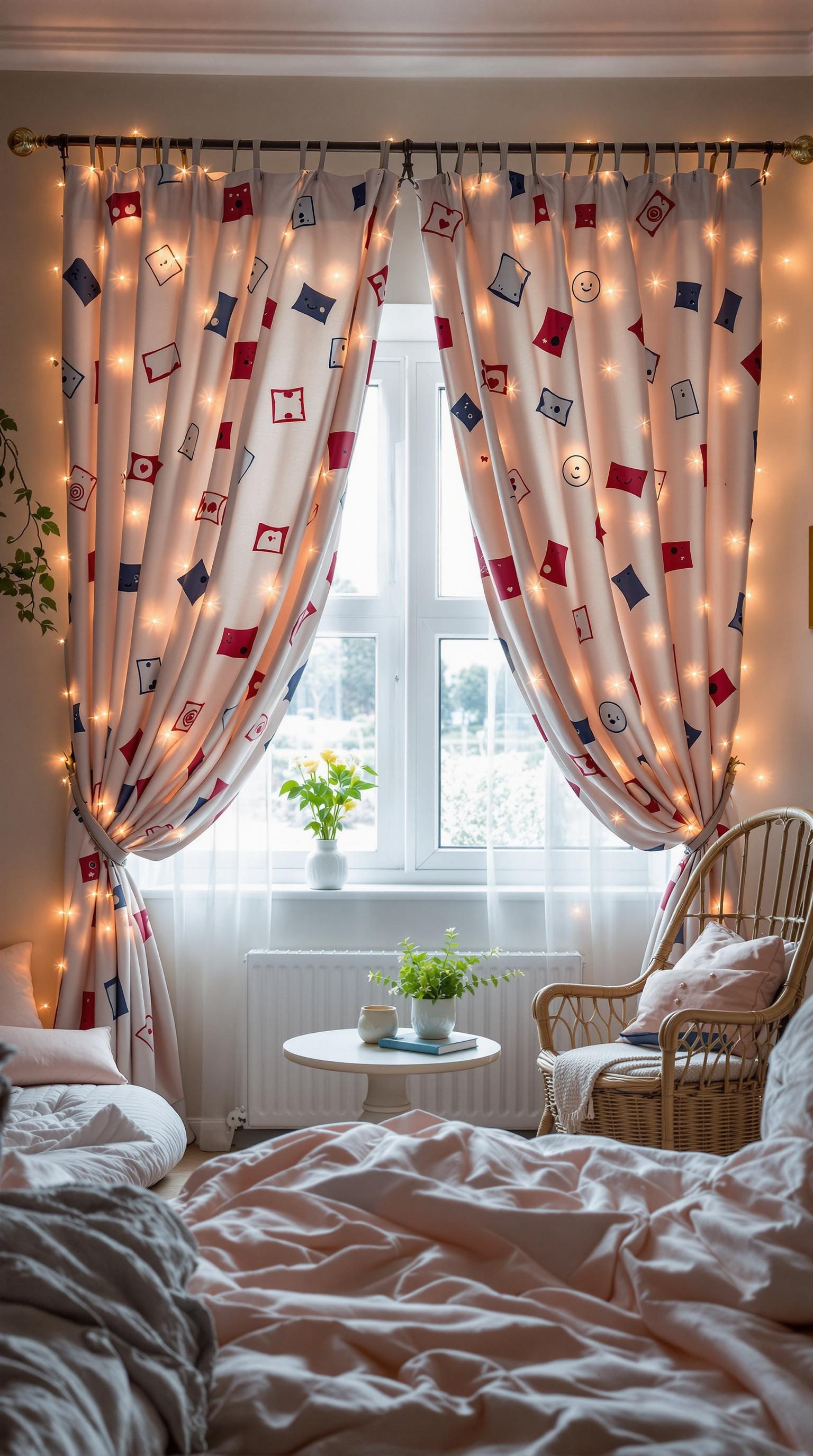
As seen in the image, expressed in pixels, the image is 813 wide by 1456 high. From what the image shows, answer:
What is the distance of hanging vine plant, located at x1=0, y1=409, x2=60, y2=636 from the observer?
3291 mm

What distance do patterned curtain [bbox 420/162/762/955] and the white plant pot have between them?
2.61 ft

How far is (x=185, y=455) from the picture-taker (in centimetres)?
320

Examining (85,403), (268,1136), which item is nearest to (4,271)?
(85,403)

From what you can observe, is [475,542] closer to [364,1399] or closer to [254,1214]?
[254,1214]

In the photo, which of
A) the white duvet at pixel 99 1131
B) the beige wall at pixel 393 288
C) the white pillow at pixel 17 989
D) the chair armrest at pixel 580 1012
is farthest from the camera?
the beige wall at pixel 393 288

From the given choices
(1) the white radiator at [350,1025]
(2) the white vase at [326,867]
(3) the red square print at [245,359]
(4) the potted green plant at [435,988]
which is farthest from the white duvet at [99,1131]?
(3) the red square print at [245,359]

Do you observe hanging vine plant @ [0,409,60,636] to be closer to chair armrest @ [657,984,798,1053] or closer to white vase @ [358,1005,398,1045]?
white vase @ [358,1005,398,1045]

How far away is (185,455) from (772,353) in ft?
5.79

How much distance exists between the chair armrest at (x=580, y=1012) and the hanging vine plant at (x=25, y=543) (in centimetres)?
174

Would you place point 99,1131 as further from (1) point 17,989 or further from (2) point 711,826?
(2) point 711,826

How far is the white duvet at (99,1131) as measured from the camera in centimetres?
236

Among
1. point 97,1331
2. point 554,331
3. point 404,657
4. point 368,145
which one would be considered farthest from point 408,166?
point 97,1331

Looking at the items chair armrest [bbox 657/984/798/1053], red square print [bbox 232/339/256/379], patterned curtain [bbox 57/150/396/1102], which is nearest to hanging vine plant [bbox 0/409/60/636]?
patterned curtain [bbox 57/150/396/1102]

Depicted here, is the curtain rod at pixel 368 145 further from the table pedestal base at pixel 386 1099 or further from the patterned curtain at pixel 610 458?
the table pedestal base at pixel 386 1099
